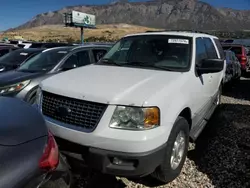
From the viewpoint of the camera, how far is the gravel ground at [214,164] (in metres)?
3.50

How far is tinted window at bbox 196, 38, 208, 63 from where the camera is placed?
437 centimetres

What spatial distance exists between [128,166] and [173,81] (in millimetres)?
1179

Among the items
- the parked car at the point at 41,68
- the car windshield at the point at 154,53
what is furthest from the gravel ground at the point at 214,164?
the parked car at the point at 41,68

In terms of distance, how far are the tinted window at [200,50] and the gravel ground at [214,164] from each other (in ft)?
4.91

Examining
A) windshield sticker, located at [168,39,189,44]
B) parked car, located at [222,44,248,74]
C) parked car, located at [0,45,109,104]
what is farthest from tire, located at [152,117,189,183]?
parked car, located at [222,44,248,74]

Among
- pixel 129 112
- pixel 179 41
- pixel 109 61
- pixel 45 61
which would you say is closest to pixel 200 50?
pixel 179 41

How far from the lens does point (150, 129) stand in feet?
9.38

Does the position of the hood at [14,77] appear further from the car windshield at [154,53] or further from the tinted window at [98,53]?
the car windshield at [154,53]

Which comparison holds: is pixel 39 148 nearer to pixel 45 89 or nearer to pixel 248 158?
pixel 45 89

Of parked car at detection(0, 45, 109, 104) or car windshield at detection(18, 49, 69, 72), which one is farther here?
car windshield at detection(18, 49, 69, 72)

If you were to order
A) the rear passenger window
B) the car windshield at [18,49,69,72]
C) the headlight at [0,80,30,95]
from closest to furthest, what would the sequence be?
the rear passenger window
the headlight at [0,80,30,95]
the car windshield at [18,49,69,72]

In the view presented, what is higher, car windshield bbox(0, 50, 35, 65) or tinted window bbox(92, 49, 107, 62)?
tinted window bbox(92, 49, 107, 62)

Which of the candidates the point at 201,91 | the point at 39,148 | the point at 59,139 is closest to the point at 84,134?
the point at 59,139

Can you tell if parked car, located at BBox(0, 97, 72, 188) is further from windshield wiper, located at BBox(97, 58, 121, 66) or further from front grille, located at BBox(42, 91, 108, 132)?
windshield wiper, located at BBox(97, 58, 121, 66)
